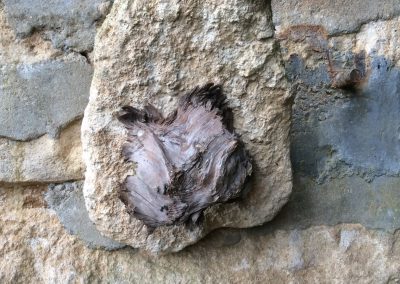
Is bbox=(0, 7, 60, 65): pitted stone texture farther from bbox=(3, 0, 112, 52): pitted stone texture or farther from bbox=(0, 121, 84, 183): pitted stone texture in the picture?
bbox=(0, 121, 84, 183): pitted stone texture

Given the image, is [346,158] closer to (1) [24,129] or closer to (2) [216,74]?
(2) [216,74]

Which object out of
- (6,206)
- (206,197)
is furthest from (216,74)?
(6,206)

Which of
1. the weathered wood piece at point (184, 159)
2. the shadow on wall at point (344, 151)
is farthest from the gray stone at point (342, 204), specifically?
the weathered wood piece at point (184, 159)

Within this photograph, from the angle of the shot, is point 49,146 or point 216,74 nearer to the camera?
point 216,74

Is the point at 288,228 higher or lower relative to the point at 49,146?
lower

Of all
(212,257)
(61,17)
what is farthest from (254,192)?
(61,17)

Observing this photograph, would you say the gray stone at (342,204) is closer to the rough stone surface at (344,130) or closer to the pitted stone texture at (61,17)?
the rough stone surface at (344,130)

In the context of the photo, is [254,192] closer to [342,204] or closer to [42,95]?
[342,204]

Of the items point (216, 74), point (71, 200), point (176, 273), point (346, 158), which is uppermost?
point (216, 74)
